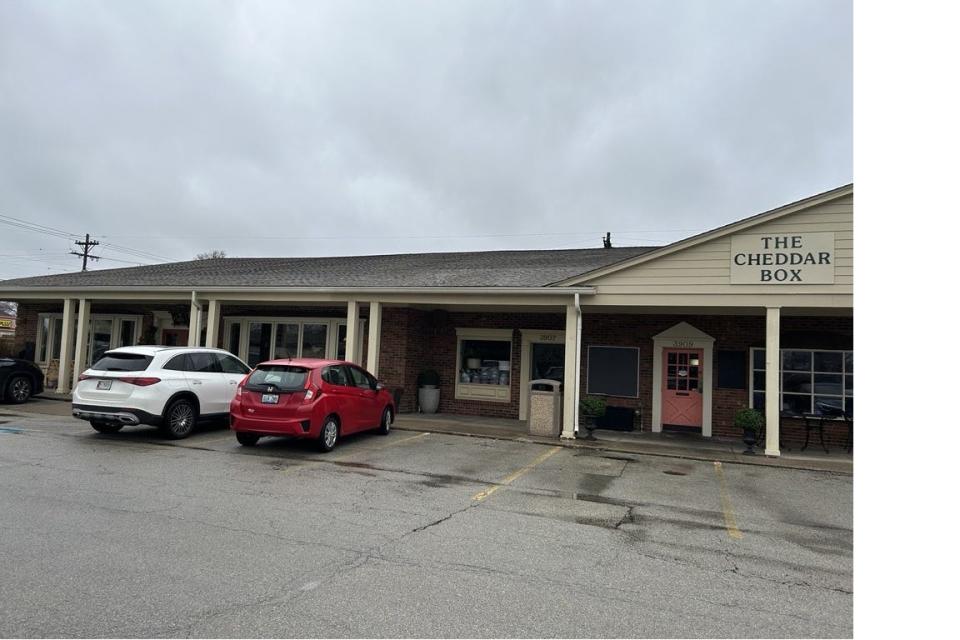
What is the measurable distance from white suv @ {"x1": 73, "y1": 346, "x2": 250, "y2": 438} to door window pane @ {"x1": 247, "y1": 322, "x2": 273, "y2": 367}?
21.4 feet

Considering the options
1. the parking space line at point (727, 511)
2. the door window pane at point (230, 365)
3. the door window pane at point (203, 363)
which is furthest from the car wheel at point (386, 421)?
the parking space line at point (727, 511)

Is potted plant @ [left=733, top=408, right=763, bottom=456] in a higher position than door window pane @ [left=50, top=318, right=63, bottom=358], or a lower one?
lower

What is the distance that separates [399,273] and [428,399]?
3566 mm

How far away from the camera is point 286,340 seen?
1766 cm

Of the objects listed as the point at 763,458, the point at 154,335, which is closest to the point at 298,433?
the point at 763,458

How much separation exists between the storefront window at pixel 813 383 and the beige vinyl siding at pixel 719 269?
324 cm

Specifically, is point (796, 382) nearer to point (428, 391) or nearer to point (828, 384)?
point (828, 384)

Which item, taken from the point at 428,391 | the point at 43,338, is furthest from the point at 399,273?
the point at 43,338

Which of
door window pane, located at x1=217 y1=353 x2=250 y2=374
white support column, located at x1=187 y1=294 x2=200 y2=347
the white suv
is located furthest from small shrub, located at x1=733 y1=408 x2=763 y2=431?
white support column, located at x1=187 y1=294 x2=200 y2=347

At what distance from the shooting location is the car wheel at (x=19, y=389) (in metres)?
14.6

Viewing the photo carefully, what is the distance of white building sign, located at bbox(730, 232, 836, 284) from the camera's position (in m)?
10.7

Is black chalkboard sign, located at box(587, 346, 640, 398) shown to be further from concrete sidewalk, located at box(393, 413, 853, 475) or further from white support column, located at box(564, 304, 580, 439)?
white support column, located at box(564, 304, 580, 439)

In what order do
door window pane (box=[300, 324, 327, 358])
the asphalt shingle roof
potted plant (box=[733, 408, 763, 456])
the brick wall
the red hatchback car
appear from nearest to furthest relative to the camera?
the red hatchback car < potted plant (box=[733, 408, 763, 456]) < the brick wall < the asphalt shingle roof < door window pane (box=[300, 324, 327, 358])

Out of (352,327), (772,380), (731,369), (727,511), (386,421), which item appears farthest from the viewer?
(352,327)
